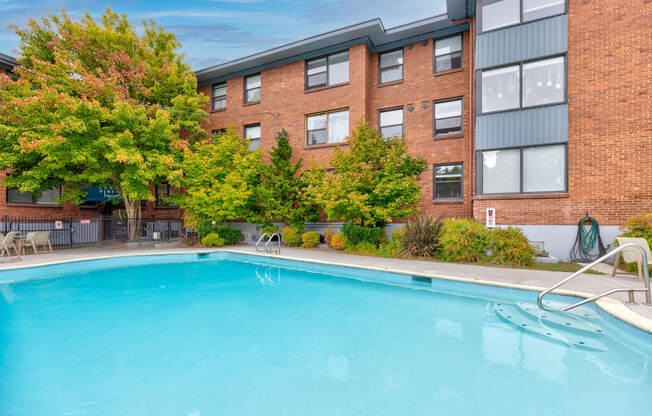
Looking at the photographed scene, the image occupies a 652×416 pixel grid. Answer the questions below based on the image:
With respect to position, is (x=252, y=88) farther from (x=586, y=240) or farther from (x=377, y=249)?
(x=586, y=240)

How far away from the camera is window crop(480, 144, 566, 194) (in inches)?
357

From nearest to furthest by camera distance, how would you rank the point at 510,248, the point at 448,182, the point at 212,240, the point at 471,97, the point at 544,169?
the point at 510,248, the point at 544,169, the point at 471,97, the point at 448,182, the point at 212,240

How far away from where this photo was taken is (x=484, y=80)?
9.98 metres

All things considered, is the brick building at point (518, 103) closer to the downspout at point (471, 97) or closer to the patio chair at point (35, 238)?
the downspout at point (471, 97)

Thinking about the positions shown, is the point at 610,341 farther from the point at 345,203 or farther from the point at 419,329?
the point at 345,203

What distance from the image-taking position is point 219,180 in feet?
44.2

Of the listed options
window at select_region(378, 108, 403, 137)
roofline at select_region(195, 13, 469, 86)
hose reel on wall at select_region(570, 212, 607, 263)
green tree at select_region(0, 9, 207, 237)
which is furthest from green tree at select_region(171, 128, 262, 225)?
hose reel on wall at select_region(570, 212, 607, 263)

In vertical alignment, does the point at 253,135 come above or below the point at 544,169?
above

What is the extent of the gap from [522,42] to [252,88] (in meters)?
12.1

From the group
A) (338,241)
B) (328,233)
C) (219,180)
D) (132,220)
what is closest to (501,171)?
(338,241)

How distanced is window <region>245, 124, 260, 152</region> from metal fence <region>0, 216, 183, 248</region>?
5.86 meters

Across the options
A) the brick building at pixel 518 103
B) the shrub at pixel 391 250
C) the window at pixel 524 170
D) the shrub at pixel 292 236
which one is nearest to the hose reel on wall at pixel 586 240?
the brick building at pixel 518 103

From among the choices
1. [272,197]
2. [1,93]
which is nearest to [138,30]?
[1,93]

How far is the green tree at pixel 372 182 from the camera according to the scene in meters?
9.93
